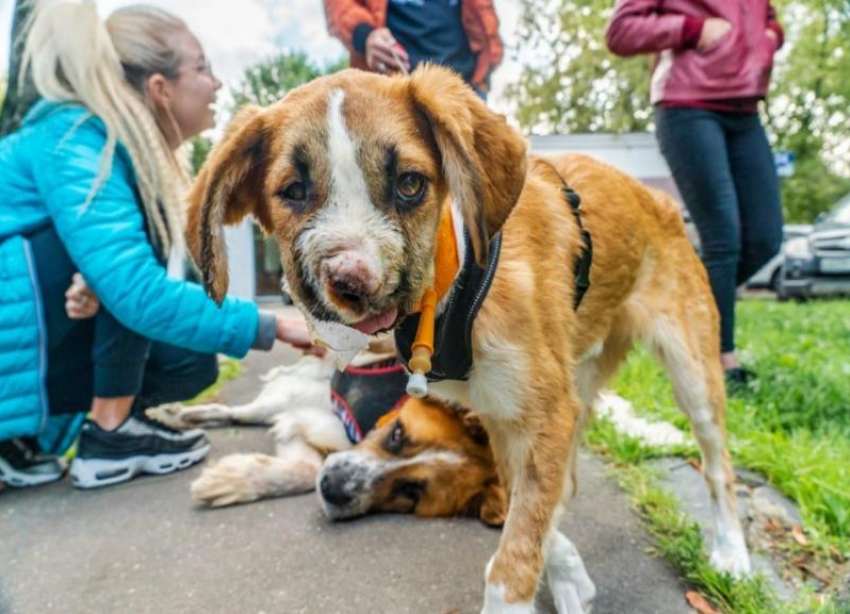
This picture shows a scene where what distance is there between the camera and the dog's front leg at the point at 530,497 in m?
1.82

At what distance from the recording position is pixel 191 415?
4402 mm

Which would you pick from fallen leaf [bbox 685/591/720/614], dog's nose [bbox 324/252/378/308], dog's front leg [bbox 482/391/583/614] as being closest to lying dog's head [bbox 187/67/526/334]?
dog's nose [bbox 324/252/378/308]

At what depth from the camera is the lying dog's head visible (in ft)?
5.26

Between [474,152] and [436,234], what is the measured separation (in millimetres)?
232

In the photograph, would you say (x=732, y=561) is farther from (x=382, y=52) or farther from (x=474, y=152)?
(x=382, y=52)

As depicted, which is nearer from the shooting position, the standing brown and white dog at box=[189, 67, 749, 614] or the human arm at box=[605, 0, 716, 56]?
the standing brown and white dog at box=[189, 67, 749, 614]

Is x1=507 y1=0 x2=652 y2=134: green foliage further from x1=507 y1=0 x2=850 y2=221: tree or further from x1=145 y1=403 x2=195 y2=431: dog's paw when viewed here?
x1=145 y1=403 x2=195 y2=431: dog's paw

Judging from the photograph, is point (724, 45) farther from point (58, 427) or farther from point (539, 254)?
point (58, 427)

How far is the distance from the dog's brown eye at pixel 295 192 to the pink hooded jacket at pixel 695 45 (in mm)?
2683

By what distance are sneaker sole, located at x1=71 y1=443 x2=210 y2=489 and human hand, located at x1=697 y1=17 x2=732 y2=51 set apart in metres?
3.46

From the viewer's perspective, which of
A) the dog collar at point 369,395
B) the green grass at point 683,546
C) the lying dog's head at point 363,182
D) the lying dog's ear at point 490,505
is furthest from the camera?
the dog collar at point 369,395

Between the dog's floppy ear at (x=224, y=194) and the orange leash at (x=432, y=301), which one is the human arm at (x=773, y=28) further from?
the dog's floppy ear at (x=224, y=194)

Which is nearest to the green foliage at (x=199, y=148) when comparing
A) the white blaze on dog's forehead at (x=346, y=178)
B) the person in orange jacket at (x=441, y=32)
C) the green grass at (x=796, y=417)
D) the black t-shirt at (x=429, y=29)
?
the white blaze on dog's forehead at (x=346, y=178)

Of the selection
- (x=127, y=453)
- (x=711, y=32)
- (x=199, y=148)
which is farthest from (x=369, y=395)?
(x=199, y=148)
